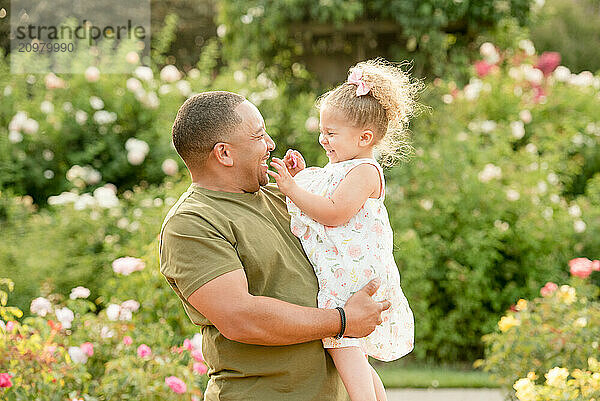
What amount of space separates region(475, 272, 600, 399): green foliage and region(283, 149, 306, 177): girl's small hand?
190 centimetres

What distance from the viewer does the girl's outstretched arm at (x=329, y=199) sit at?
2.16 m

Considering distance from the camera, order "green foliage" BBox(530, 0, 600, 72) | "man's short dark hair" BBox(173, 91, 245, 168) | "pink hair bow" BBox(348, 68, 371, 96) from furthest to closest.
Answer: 1. "green foliage" BBox(530, 0, 600, 72)
2. "pink hair bow" BBox(348, 68, 371, 96)
3. "man's short dark hair" BBox(173, 91, 245, 168)

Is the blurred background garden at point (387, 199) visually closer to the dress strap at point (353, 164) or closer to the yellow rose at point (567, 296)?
the yellow rose at point (567, 296)

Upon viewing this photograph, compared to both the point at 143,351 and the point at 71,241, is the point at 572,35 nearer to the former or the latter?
the point at 71,241

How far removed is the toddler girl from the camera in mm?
2143

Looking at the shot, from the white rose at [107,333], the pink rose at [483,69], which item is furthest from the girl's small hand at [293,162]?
the pink rose at [483,69]

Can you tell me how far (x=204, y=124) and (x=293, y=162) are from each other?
0.40 m

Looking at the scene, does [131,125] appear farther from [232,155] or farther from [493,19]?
[232,155]

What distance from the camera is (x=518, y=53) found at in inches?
314

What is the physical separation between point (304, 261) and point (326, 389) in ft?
1.09

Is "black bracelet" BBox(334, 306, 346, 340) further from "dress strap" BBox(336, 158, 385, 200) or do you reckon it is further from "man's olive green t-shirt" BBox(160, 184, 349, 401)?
"dress strap" BBox(336, 158, 385, 200)

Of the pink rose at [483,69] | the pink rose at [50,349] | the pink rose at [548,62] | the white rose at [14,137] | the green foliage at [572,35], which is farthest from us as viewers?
the green foliage at [572,35]

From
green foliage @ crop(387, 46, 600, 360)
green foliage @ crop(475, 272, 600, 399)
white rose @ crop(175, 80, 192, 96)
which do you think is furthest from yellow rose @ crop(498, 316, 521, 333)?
white rose @ crop(175, 80, 192, 96)

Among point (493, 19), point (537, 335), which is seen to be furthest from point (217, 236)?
point (493, 19)
